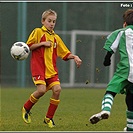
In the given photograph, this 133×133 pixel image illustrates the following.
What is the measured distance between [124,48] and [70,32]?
14.5m

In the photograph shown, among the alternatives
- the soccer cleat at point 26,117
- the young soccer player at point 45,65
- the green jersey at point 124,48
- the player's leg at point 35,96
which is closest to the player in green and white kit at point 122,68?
the green jersey at point 124,48

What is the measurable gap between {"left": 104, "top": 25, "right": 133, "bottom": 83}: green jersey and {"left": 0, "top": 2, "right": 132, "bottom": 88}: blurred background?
487 inches

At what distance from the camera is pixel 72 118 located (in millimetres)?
7824

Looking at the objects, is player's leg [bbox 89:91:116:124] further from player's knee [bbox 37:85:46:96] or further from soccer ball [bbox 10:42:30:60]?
soccer ball [bbox 10:42:30:60]

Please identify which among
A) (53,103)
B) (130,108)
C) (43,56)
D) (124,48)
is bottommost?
(53,103)

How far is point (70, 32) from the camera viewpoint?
20.2 metres

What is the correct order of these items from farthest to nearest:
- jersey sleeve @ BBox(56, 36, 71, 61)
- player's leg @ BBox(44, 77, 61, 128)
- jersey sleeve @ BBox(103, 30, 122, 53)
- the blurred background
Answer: the blurred background
jersey sleeve @ BBox(56, 36, 71, 61)
player's leg @ BBox(44, 77, 61, 128)
jersey sleeve @ BBox(103, 30, 122, 53)

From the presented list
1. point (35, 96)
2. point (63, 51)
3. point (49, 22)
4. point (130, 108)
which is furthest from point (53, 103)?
point (130, 108)

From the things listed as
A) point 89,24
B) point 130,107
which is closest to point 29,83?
point 89,24

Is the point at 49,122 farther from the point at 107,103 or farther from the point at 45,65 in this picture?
the point at 107,103

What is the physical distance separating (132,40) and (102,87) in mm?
13020

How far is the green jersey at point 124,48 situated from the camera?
18.9 ft

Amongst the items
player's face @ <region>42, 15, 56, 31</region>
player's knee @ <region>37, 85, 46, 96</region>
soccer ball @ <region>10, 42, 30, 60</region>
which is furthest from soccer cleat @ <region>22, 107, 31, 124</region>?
player's face @ <region>42, 15, 56, 31</region>

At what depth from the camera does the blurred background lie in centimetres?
1908
